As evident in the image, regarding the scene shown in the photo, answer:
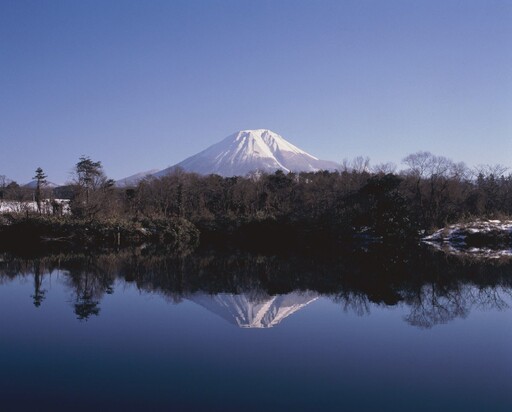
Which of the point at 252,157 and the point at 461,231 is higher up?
the point at 252,157

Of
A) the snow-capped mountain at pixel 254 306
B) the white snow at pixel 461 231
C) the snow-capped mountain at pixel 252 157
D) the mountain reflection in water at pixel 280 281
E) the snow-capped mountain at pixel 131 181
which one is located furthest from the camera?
the snow-capped mountain at pixel 252 157

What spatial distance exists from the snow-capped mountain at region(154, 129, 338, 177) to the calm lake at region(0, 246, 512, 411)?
239 feet

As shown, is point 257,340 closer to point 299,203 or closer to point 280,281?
point 280,281

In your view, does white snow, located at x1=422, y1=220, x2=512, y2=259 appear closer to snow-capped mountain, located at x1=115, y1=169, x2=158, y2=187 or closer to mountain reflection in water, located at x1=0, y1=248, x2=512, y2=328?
mountain reflection in water, located at x1=0, y1=248, x2=512, y2=328

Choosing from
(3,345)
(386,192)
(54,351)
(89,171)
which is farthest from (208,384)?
(89,171)

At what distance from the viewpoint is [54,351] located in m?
7.44

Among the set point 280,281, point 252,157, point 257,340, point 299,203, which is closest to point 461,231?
point 299,203

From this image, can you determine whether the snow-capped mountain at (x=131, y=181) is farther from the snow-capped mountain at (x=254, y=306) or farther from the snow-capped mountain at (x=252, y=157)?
the snow-capped mountain at (x=254, y=306)

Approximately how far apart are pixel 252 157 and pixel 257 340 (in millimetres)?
85671

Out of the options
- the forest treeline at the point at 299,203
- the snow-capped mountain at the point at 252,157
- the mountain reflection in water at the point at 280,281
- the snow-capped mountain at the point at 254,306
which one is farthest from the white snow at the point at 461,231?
the snow-capped mountain at the point at 252,157

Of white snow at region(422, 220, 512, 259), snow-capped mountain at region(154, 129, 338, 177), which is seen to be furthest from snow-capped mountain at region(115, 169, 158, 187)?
white snow at region(422, 220, 512, 259)

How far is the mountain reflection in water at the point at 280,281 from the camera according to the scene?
10.8 meters

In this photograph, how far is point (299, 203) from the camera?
31.9 metres

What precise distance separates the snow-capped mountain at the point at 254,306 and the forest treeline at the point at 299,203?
50.7ft
